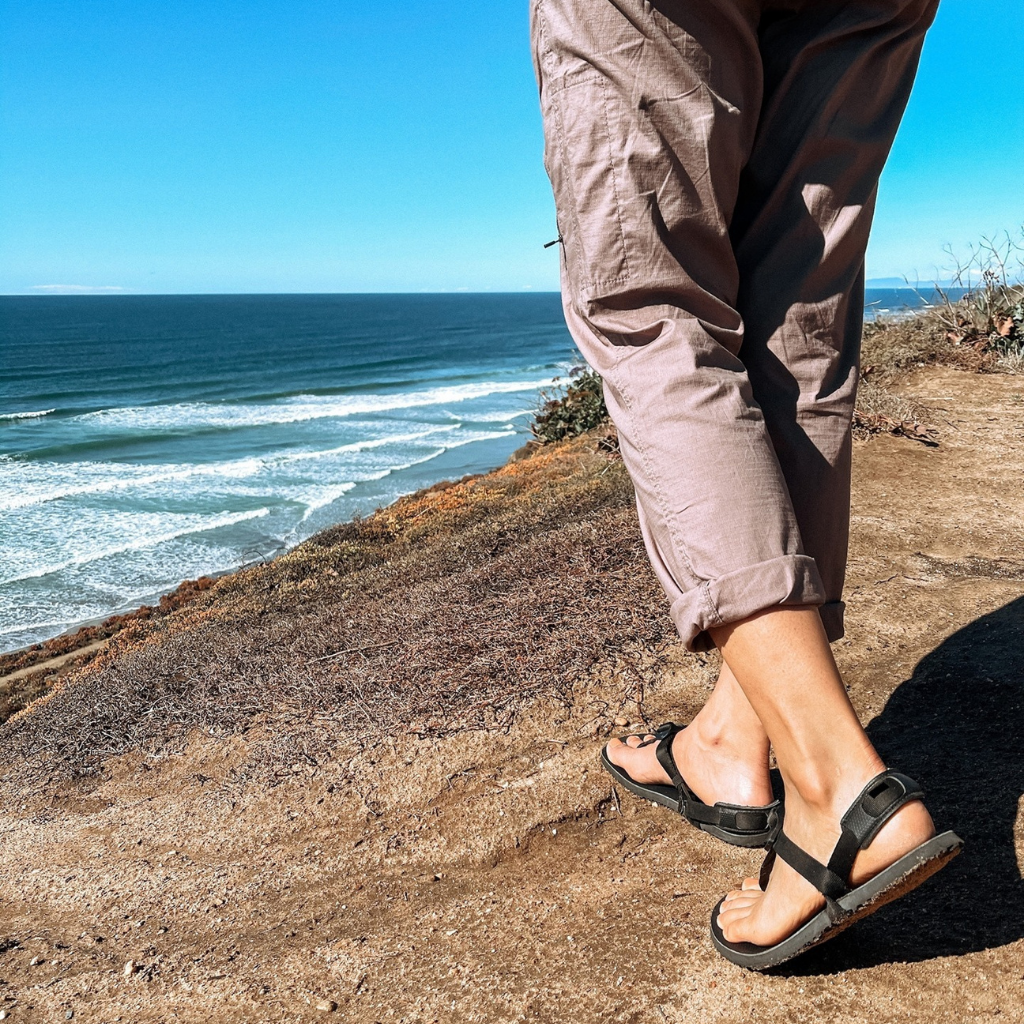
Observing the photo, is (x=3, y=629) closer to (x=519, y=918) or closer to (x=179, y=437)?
(x=519, y=918)

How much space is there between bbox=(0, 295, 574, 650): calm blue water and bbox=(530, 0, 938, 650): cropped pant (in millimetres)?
9686

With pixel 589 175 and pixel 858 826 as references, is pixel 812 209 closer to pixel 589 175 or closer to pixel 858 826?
pixel 589 175

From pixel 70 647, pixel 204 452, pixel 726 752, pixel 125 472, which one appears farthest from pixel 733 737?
pixel 204 452

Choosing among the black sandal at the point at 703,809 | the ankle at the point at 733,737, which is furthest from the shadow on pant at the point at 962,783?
the ankle at the point at 733,737

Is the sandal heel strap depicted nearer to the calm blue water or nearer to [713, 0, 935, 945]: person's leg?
[713, 0, 935, 945]: person's leg

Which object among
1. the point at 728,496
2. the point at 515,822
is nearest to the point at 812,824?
the point at 728,496

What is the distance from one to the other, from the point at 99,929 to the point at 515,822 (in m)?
1.01

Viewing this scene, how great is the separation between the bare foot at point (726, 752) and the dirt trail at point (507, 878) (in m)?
0.17

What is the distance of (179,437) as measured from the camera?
24.7m

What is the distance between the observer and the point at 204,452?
22.1 metres

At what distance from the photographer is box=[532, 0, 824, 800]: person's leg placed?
1.35 meters

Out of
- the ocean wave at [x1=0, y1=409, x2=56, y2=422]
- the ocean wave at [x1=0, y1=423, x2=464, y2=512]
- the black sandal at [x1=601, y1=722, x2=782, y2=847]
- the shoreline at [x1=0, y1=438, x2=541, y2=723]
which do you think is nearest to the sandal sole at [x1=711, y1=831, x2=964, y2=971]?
the black sandal at [x1=601, y1=722, x2=782, y2=847]

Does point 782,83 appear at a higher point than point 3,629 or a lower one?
higher

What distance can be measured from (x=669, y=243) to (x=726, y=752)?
3.29 feet
